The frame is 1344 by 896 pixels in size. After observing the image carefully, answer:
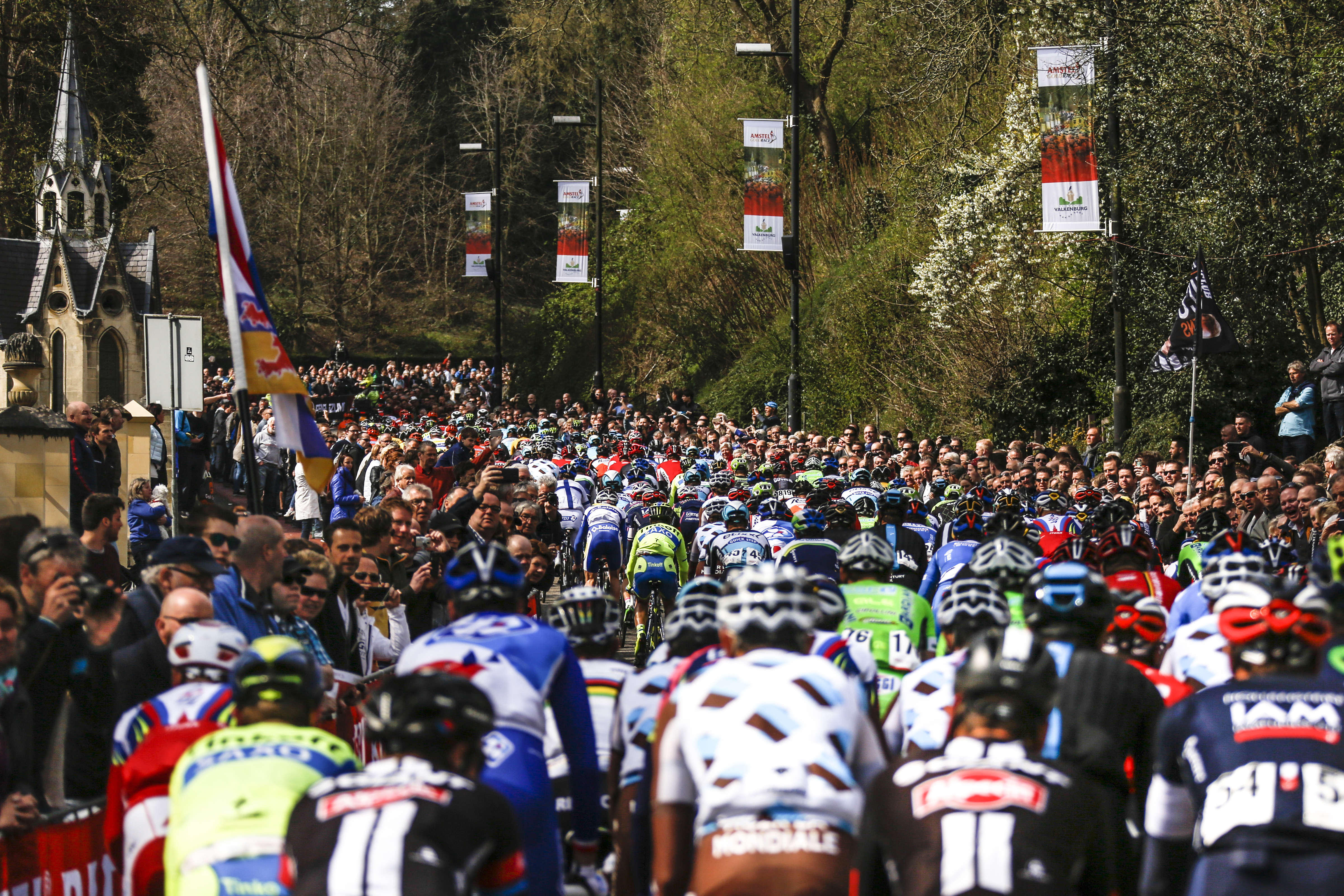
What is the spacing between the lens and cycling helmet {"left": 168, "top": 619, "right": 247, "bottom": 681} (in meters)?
5.38

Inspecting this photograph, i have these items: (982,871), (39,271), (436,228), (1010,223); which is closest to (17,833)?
(982,871)

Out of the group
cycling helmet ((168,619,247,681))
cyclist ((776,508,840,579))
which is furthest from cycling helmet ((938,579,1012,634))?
cyclist ((776,508,840,579))

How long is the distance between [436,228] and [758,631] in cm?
7137

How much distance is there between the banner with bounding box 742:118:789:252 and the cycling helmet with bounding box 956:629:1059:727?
80.0 feet

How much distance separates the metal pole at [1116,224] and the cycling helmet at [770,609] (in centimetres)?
1866

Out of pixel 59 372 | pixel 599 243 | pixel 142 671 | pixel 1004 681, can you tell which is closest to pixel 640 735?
pixel 1004 681

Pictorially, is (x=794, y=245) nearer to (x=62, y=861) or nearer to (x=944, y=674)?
(x=944, y=674)

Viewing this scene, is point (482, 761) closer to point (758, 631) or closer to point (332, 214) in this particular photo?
point (758, 631)

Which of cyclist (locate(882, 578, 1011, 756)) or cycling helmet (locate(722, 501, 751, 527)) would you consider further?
cycling helmet (locate(722, 501, 751, 527))

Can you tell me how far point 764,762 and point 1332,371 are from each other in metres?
15.8

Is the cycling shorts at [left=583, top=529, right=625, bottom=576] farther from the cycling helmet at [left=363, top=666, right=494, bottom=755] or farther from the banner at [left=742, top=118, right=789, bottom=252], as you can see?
the banner at [left=742, top=118, right=789, bottom=252]

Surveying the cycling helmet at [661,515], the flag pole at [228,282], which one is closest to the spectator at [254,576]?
the flag pole at [228,282]

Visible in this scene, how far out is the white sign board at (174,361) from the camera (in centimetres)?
1143

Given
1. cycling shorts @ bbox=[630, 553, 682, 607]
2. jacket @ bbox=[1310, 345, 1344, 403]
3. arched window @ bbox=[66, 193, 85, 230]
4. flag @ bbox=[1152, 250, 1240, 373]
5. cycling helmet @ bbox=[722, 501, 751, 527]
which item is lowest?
cycling shorts @ bbox=[630, 553, 682, 607]
